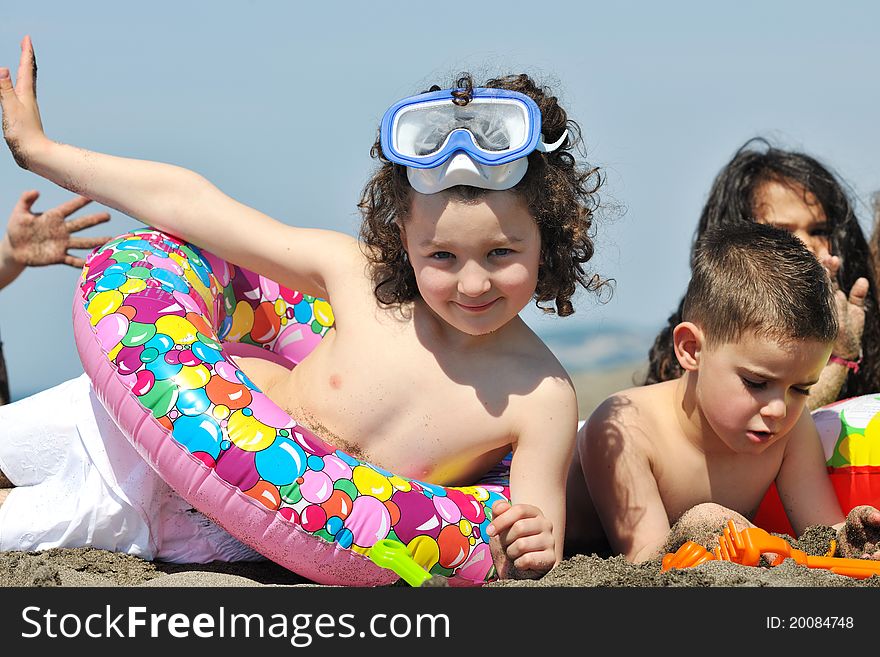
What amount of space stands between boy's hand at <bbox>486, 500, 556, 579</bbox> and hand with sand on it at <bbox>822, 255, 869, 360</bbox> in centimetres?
238

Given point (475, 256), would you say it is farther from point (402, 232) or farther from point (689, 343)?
point (689, 343)

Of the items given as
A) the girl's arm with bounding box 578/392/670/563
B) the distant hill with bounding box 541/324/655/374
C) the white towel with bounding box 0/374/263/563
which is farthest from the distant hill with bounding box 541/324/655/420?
the white towel with bounding box 0/374/263/563

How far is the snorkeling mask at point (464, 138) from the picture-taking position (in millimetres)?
3076

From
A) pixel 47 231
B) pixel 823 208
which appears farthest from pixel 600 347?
pixel 47 231

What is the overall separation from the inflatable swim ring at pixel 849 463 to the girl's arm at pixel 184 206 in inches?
64.8

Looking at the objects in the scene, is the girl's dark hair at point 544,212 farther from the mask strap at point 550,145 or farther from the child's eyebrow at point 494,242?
the child's eyebrow at point 494,242

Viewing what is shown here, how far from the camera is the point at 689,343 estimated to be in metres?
3.47

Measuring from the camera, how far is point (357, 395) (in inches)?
131

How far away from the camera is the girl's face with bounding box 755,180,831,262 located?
5141 mm

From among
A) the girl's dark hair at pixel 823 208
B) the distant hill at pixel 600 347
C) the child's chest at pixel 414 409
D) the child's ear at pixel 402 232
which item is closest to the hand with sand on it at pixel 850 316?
the girl's dark hair at pixel 823 208

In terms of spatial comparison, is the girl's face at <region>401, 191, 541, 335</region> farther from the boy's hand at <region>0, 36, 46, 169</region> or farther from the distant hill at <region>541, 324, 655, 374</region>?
the distant hill at <region>541, 324, 655, 374</region>
